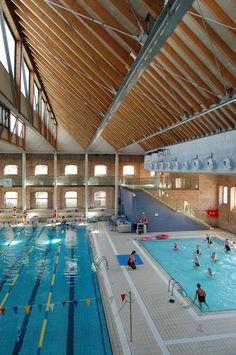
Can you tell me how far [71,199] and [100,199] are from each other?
3.10 meters

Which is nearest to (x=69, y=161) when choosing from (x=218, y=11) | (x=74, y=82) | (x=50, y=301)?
(x=74, y=82)

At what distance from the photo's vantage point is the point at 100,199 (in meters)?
29.6

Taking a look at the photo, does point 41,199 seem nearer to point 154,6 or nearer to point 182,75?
point 182,75

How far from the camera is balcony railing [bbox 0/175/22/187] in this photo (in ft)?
85.2

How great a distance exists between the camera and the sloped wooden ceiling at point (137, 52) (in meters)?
5.62

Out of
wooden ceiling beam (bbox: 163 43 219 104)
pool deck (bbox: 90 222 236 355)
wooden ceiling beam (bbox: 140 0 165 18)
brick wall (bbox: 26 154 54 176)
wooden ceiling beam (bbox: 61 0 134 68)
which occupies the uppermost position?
wooden ceiling beam (bbox: 61 0 134 68)

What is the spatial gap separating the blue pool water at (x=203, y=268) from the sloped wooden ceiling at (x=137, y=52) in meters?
6.91

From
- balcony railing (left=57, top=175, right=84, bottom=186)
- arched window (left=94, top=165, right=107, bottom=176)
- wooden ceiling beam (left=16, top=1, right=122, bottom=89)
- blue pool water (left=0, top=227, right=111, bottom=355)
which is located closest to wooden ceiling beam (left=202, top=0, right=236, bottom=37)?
wooden ceiling beam (left=16, top=1, right=122, bottom=89)

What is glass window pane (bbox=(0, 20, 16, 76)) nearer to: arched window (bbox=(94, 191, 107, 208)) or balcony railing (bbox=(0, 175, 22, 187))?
balcony railing (bbox=(0, 175, 22, 187))

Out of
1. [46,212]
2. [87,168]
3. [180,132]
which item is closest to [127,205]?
[87,168]

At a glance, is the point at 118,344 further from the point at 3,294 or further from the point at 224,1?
the point at 224,1

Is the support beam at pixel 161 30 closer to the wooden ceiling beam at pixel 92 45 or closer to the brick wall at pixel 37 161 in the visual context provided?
the wooden ceiling beam at pixel 92 45

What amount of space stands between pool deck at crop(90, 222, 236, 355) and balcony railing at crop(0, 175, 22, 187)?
1551 cm

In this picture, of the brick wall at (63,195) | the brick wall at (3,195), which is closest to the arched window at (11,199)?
the brick wall at (3,195)
